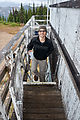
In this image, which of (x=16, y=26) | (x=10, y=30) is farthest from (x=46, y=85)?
(x=16, y=26)

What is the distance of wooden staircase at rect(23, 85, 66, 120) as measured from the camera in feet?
8.05

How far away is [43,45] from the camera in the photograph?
8.71 ft

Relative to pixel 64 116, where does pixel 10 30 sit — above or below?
above

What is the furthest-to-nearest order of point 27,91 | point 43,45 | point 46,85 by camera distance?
point 46,85 < point 27,91 < point 43,45

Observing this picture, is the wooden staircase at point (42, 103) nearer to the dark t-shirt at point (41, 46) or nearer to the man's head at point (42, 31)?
the dark t-shirt at point (41, 46)

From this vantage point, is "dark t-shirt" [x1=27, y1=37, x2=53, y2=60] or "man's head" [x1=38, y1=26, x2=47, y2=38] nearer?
"man's head" [x1=38, y1=26, x2=47, y2=38]

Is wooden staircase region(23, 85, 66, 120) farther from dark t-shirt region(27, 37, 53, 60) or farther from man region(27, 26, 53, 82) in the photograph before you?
dark t-shirt region(27, 37, 53, 60)

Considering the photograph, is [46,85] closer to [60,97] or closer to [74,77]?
[60,97]

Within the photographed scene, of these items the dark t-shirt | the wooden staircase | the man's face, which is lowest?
the wooden staircase

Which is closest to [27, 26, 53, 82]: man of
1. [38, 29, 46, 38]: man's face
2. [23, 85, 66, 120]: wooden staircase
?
[38, 29, 46, 38]: man's face

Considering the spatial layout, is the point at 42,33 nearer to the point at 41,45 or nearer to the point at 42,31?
the point at 42,31

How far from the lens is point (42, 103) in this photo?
2.71 m

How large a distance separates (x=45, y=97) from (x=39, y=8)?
24.3 m

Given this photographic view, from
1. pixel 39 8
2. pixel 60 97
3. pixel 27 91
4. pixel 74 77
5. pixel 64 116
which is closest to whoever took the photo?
pixel 74 77
